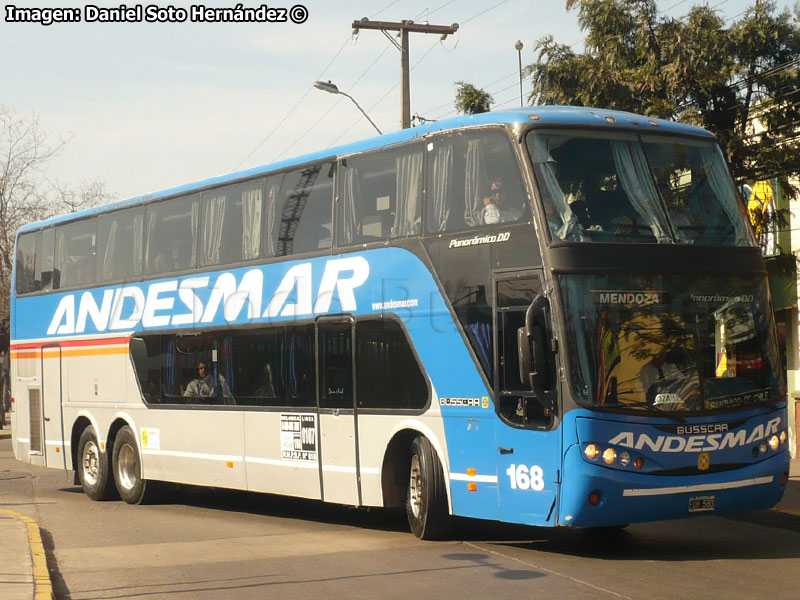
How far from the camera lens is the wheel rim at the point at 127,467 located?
1831 centimetres

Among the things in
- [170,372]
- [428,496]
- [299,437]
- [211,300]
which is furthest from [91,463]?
[428,496]

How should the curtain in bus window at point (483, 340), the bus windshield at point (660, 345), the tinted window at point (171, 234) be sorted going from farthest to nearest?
the tinted window at point (171, 234)
the curtain in bus window at point (483, 340)
the bus windshield at point (660, 345)

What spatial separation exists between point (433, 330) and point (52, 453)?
10397 millimetres

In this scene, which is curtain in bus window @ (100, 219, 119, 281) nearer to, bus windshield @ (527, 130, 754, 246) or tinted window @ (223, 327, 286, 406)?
tinted window @ (223, 327, 286, 406)

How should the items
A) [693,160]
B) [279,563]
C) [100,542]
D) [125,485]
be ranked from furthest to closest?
1. [125,485]
2. [100,542]
3. [693,160]
4. [279,563]

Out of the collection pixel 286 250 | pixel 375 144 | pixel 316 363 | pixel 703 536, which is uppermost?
pixel 375 144

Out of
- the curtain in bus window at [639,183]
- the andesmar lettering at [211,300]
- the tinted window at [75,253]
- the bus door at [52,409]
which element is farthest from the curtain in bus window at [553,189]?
the bus door at [52,409]

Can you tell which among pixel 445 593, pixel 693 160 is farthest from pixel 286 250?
pixel 445 593

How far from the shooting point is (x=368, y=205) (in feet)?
44.5

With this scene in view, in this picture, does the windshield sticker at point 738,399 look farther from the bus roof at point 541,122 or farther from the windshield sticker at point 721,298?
the bus roof at point 541,122

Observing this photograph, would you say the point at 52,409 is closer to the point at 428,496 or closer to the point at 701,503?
the point at 428,496

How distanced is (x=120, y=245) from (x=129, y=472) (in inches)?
136

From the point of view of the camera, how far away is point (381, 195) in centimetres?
1338

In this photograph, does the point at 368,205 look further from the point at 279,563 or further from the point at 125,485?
the point at 125,485
